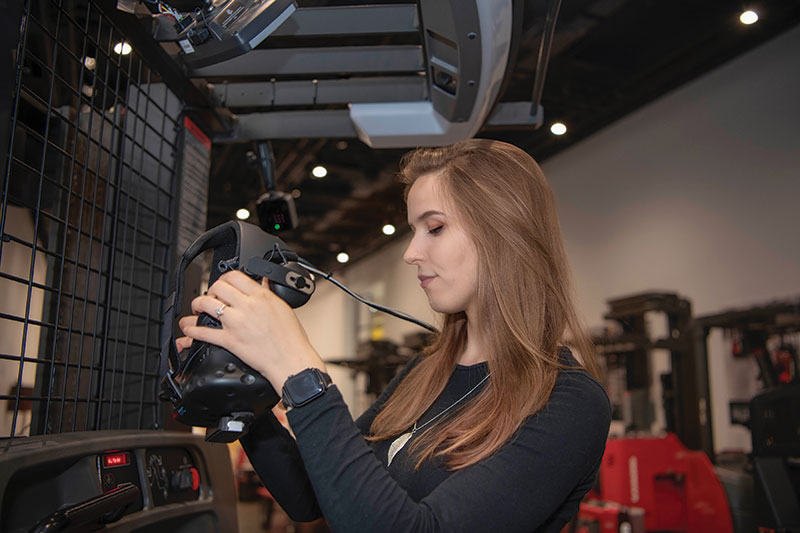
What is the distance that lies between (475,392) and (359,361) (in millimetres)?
6459

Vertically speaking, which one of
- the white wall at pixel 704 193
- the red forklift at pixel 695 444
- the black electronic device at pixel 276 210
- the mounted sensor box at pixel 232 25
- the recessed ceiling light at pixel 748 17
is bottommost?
the red forklift at pixel 695 444

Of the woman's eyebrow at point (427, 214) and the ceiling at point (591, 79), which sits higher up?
the ceiling at point (591, 79)

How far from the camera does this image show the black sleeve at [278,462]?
1.13 m

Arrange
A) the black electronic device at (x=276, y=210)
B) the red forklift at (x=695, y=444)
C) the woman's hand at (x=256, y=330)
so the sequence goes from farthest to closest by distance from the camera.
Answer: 1. the red forklift at (x=695, y=444)
2. the black electronic device at (x=276, y=210)
3. the woman's hand at (x=256, y=330)

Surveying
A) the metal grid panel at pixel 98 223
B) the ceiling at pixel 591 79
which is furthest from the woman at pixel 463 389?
the ceiling at pixel 591 79

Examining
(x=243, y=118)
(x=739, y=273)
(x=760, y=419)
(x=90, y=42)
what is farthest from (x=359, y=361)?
(x=90, y=42)

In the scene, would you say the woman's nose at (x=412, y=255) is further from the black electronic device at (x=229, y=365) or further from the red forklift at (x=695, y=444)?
the red forklift at (x=695, y=444)

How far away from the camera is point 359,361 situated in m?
7.59

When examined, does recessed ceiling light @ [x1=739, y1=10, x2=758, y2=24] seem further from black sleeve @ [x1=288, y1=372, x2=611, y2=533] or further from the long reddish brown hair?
black sleeve @ [x1=288, y1=372, x2=611, y2=533]

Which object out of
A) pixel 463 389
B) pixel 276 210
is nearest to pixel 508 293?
pixel 463 389

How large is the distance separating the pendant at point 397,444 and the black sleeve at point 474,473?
0.29 metres

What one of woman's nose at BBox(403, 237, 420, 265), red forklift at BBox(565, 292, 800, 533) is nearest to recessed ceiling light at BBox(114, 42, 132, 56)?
woman's nose at BBox(403, 237, 420, 265)

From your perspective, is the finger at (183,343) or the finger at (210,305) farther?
the finger at (183,343)

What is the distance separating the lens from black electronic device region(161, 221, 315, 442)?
0.78 m
